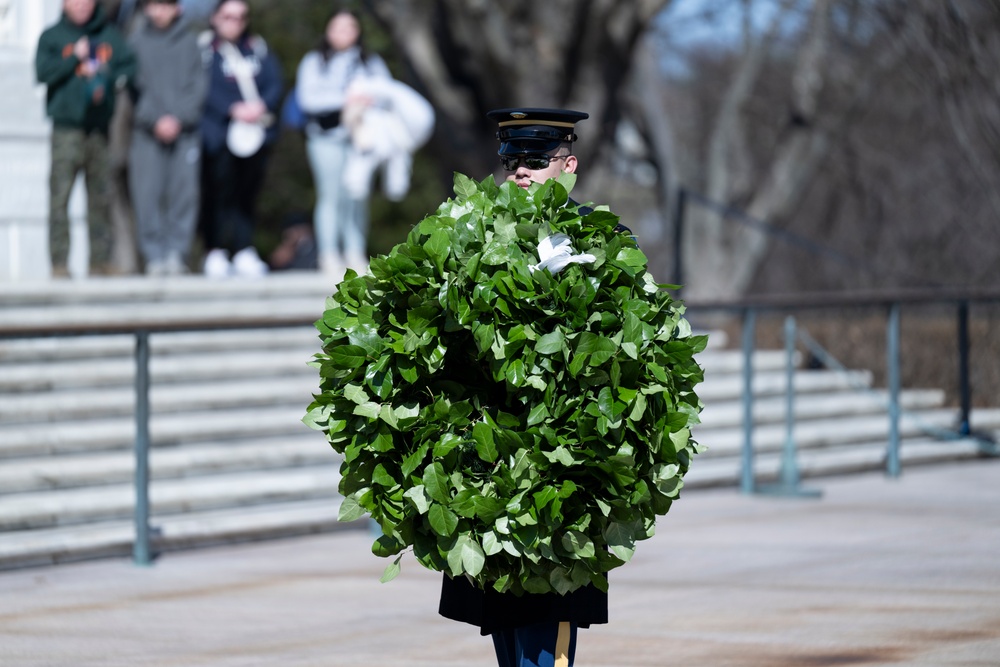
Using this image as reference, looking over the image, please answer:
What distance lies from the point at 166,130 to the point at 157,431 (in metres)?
3.18

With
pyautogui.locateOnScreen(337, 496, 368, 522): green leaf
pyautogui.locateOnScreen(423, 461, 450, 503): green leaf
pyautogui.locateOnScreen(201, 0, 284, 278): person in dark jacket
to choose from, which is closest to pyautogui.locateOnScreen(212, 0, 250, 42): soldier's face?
pyautogui.locateOnScreen(201, 0, 284, 278): person in dark jacket

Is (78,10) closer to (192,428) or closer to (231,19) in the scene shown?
(231,19)

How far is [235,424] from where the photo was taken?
1009 cm

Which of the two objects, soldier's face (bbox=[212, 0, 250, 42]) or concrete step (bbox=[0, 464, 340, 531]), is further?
soldier's face (bbox=[212, 0, 250, 42])

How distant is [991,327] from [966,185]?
12.1 meters

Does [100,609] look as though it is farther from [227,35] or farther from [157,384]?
[227,35]

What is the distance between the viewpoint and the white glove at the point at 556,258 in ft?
13.6

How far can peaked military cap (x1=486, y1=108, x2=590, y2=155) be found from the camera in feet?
15.2

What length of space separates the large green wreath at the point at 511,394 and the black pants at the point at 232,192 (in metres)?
8.69

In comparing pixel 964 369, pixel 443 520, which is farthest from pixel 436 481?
pixel 964 369

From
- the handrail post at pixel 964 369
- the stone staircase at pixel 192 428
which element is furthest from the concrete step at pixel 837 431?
the handrail post at pixel 964 369

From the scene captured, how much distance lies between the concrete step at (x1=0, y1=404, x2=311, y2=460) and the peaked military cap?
526cm

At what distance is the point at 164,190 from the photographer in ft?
40.8

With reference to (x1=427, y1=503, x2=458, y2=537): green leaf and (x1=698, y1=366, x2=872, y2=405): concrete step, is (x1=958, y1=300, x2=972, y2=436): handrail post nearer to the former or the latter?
(x1=698, y1=366, x2=872, y2=405): concrete step
